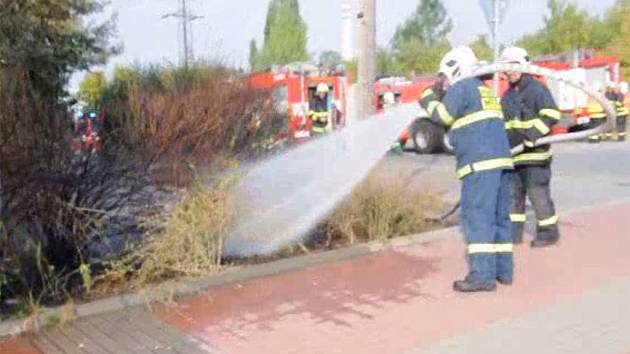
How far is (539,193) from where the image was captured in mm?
7113

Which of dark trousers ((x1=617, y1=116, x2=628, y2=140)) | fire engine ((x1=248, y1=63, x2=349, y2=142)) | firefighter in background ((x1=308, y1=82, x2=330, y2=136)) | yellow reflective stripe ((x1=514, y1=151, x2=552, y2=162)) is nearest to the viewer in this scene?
yellow reflective stripe ((x1=514, y1=151, x2=552, y2=162))

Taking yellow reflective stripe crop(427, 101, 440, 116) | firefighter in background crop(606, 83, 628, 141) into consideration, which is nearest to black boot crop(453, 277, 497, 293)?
yellow reflective stripe crop(427, 101, 440, 116)

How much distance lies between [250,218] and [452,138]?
1791 millimetres

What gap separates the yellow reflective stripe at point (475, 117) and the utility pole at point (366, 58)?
274 centimetres

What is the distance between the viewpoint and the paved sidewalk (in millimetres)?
4555

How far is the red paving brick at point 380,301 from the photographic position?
4676mm

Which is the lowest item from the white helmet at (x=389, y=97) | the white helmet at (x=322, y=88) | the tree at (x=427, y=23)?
the white helmet at (x=389, y=97)

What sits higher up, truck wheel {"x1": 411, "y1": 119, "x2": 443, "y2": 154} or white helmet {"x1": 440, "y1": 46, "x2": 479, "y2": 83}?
white helmet {"x1": 440, "y1": 46, "x2": 479, "y2": 83}

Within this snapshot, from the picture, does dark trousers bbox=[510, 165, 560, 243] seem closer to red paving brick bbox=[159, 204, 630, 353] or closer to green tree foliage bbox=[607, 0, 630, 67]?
red paving brick bbox=[159, 204, 630, 353]

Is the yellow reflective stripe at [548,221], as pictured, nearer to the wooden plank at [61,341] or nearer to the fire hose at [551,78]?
the fire hose at [551,78]

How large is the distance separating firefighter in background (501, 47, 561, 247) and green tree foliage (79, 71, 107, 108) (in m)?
3.57

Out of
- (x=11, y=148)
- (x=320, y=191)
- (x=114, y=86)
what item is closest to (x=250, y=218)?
(x=320, y=191)

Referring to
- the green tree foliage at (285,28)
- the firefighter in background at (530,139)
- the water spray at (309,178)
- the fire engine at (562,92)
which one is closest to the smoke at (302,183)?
the water spray at (309,178)

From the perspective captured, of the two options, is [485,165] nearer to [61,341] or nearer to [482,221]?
[482,221]
